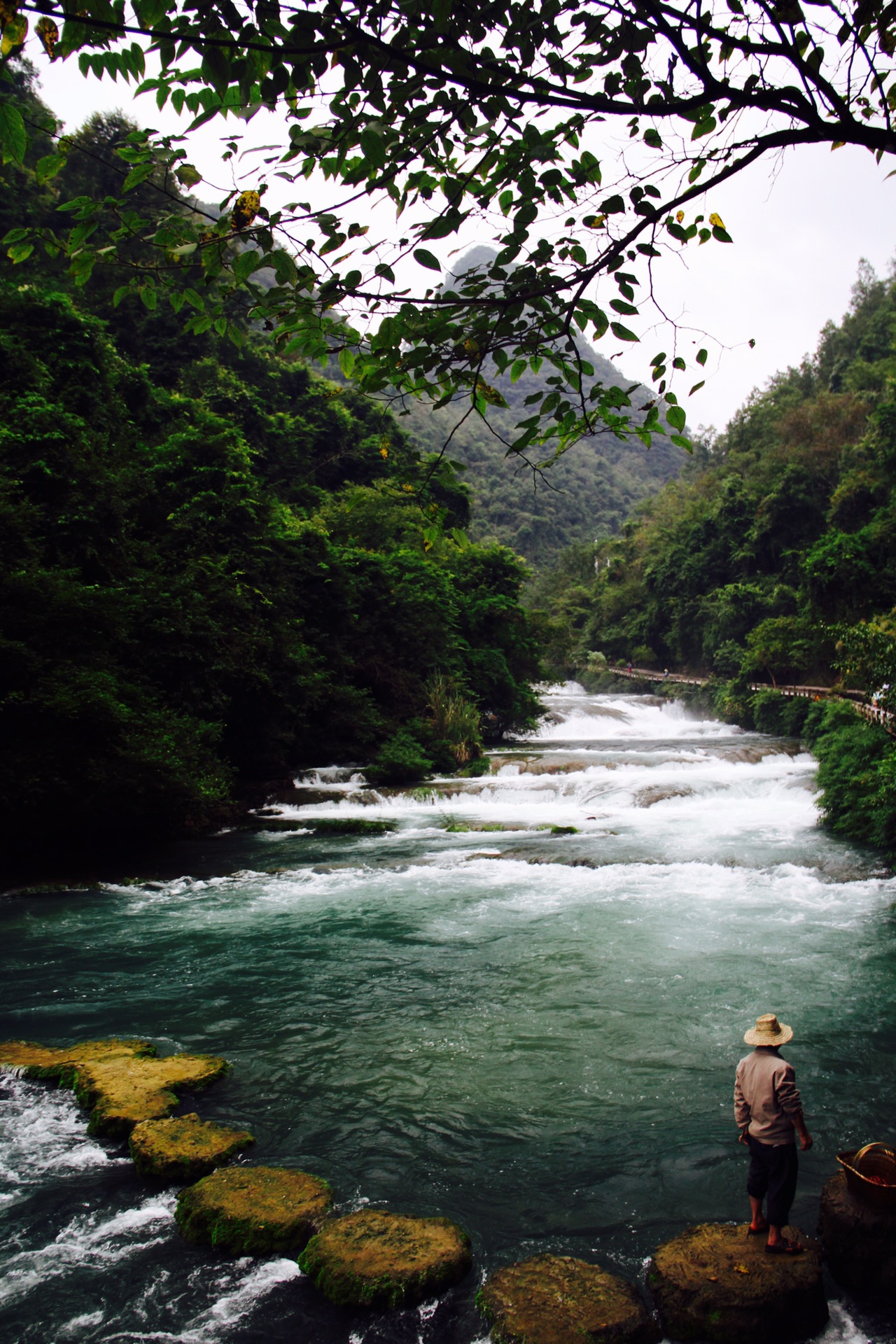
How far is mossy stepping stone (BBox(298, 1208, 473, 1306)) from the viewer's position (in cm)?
306

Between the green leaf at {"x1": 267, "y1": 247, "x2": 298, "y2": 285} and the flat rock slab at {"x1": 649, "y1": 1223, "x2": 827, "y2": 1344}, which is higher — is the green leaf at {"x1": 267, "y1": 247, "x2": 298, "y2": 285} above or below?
above

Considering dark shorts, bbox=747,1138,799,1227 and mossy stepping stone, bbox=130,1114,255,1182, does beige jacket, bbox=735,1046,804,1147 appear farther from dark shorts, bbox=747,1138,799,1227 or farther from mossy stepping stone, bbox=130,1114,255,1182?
mossy stepping stone, bbox=130,1114,255,1182

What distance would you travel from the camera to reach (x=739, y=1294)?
2.91 meters

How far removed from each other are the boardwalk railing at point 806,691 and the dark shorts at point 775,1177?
32.0ft

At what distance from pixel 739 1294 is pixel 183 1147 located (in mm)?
2631

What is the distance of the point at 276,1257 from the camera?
3.33 m

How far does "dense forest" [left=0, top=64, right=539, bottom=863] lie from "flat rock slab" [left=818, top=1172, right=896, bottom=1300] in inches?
125

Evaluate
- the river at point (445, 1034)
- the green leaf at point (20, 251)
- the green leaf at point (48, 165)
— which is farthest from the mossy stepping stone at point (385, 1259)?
the green leaf at point (48, 165)

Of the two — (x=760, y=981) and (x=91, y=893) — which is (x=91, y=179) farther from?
(x=760, y=981)

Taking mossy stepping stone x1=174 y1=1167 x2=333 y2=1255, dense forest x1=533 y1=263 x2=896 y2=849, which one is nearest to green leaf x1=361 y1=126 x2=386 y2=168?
mossy stepping stone x1=174 y1=1167 x2=333 y2=1255

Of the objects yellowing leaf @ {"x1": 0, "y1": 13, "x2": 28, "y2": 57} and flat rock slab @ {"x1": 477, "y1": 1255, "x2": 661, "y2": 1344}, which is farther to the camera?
flat rock slab @ {"x1": 477, "y1": 1255, "x2": 661, "y2": 1344}

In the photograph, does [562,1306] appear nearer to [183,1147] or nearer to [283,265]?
[183,1147]

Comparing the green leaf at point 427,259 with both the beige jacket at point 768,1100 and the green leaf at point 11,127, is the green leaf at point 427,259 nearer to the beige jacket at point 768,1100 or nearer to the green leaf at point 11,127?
the green leaf at point 11,127

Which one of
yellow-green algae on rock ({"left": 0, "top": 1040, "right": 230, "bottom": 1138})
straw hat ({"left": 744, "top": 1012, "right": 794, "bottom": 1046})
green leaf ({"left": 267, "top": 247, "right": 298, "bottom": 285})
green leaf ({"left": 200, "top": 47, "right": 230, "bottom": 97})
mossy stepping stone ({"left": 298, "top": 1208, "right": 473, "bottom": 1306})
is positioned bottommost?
yellow-green algae on rock ({"left": 0, "top": 1040, "right": 230, "bottom": 1138})
